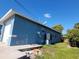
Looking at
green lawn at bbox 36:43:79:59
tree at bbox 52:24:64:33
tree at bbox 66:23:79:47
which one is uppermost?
tree at bbox 52:24:64:33

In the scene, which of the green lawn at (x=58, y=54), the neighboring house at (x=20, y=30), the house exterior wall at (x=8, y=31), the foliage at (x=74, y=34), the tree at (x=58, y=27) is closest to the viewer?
the green lawn at (x=58, y=54)

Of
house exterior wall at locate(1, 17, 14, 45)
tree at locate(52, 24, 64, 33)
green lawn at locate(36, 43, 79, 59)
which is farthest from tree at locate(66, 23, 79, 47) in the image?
tree at locate(52, 24, 64, 33)

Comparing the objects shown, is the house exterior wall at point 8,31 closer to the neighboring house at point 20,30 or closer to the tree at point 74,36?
the neighboring house at point 20,30

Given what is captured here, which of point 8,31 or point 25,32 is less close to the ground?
point 8,31

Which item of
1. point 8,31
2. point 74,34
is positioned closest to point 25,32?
point 8,31

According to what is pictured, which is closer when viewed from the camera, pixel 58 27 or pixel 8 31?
pixel 8 31

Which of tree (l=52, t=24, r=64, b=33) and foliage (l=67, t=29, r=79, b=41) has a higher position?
tree (l=52, t=24, r=64, b=33)

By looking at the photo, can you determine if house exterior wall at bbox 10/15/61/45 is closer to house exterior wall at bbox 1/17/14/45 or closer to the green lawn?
house exterior wall at bbox 1/17/14/45

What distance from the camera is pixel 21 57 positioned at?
20.5 feet

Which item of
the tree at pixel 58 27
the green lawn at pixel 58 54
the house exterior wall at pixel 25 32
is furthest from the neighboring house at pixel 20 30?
the tree at pixel 58 27

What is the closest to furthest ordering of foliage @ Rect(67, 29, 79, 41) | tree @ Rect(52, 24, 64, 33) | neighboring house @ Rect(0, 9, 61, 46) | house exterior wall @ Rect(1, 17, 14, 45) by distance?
neighboring house @ Rect(0, 9, 61, 46)
house exterior wall @ Rect(1, 17, 14, 45)
foliage @ Rect(67, 29, 79, 41)
tree @ Rect(52, 24, 64, 33)

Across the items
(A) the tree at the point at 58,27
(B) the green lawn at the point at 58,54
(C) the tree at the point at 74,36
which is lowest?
(B) the green lawn at the point at 58,54

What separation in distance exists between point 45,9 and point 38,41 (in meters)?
5.87

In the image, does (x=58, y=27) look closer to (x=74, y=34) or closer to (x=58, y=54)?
(x=74, y=34)
